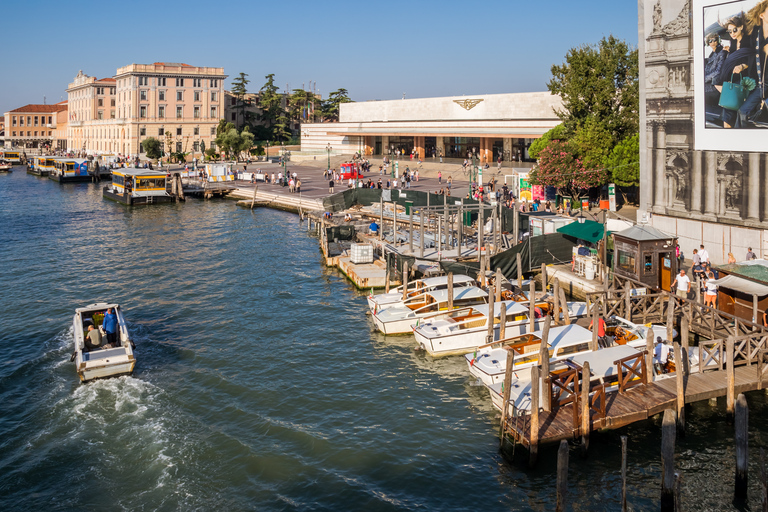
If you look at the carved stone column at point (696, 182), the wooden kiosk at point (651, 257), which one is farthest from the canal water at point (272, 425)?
the carved stone column at point (696, 182)

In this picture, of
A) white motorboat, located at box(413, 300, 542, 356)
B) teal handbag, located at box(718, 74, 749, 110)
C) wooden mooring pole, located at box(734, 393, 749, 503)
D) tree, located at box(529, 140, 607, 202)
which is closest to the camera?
wooden mooring pole, located at box(734, 393, 749, 503)

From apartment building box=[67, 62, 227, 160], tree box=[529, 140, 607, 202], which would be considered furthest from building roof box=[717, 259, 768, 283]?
apartment building box=[67, 62, 227, 160]

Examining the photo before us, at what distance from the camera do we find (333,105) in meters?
146

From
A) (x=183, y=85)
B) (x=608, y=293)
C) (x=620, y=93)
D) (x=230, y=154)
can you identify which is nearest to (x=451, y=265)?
(x=608, y=293)

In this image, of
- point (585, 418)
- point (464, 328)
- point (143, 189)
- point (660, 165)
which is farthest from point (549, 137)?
point (143, 189)

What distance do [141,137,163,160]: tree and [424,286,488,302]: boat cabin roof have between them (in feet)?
337

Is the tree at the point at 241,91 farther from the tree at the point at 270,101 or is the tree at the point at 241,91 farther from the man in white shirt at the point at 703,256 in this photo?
the man in white shirt at the point at 703,256

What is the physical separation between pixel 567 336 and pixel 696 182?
611 inches

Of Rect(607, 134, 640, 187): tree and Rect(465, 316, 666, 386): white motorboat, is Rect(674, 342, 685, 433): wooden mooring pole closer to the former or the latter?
Rect(465, 316, 666, 386): white motorboat

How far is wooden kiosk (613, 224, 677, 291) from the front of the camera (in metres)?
27.8

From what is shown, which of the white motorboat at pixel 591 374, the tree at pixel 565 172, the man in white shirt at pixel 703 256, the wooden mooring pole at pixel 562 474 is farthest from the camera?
the tree at pixel 565 172

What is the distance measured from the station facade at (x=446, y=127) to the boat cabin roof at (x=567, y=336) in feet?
166

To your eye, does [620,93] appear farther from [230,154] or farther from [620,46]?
[230,154]

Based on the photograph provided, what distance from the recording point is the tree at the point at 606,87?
4934 centimetres
